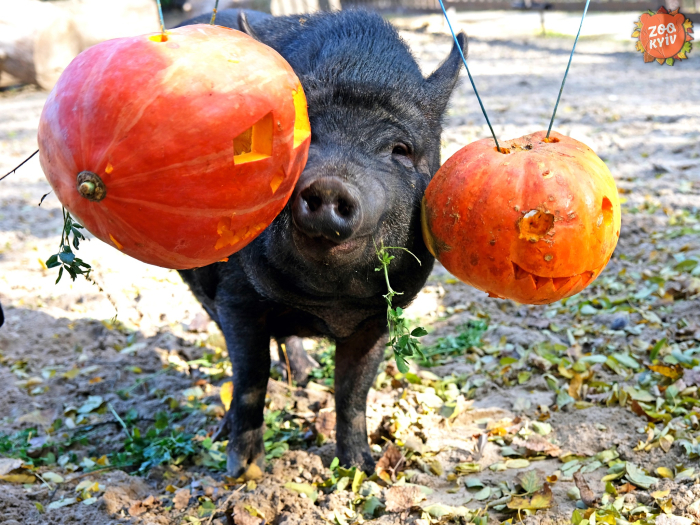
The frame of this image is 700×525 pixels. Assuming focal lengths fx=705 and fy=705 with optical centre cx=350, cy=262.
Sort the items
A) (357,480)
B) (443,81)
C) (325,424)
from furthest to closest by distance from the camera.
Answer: (325,424), (357,480), (443,81)

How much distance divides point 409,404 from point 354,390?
0.61 metres

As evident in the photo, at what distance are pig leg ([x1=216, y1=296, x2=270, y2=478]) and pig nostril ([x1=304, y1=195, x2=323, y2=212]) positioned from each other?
1.22 m

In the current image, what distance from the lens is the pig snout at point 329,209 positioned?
7.09 ft

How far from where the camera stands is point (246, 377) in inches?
137

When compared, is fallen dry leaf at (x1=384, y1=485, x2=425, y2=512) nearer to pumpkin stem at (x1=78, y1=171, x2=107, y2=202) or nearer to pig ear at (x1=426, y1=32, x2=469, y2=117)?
pig ear at (x1=426, y1=32, x2=469, y2=117)

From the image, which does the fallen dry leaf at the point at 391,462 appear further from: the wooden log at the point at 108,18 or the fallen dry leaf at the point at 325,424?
the wooden log at the point at 108,18

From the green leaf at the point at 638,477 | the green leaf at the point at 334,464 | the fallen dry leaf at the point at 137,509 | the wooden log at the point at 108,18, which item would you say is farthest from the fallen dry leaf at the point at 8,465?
the wooden log at the point at 108,18

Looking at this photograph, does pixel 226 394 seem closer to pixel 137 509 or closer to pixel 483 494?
pixel 137 509

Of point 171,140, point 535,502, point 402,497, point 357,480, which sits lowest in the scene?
point 357,480

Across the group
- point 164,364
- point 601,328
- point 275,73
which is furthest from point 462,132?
A: point 275,73

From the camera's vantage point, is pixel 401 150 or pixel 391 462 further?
pixel 391 462

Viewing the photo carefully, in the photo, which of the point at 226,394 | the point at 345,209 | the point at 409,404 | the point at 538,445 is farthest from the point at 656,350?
the point at 345,209

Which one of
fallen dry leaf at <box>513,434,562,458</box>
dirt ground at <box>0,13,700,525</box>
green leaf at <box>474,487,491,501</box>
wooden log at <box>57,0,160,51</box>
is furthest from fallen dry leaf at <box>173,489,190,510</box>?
wooden log at <box>57,0,160,51</box>

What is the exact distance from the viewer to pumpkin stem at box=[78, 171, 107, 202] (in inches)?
67.1
